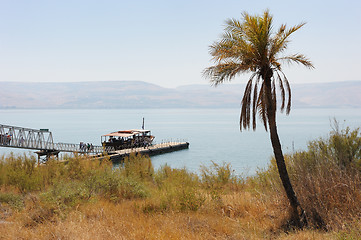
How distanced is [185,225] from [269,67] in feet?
20.0

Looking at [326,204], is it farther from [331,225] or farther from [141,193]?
[141,193]

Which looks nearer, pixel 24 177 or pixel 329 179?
pixel 329 179

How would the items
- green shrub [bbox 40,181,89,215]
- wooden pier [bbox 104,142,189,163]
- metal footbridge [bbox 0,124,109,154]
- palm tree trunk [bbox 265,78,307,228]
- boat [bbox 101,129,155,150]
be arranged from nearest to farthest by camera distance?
palm tree trunk [bbox 265,78,307,228] → green shrub [bbox 40,181,89,215] → metal footbridge [bbox 0,124,109,154] → wooden pier [bbox 104,142,189,163] → boat [bbox 101,129,155,150]

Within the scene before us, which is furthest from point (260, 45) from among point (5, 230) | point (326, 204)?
point (5, 230)

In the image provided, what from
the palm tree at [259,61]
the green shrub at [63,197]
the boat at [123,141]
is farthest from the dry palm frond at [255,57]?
the boat at [123,141]

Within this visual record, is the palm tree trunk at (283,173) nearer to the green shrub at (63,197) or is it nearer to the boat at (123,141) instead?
the green shrub at (63,197)

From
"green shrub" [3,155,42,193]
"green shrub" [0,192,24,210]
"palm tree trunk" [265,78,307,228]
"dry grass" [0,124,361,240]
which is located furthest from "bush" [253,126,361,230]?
"green shrub" [3,155,42,193]

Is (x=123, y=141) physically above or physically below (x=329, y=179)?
below

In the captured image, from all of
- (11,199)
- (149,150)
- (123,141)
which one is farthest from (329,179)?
(149,150)

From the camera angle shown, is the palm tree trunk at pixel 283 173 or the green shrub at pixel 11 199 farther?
the green shrub at pixel 11 199

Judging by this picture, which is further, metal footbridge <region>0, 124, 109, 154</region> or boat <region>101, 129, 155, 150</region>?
boat <region>101, 129, 155, 150</region>

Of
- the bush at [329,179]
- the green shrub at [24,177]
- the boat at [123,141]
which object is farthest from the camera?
the boat at [123,141]

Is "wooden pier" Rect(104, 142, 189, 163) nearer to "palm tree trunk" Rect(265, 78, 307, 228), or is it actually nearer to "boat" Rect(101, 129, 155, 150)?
"boat" Rect(101, 129, 155, 150)

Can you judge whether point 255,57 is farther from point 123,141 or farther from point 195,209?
point 123,141
